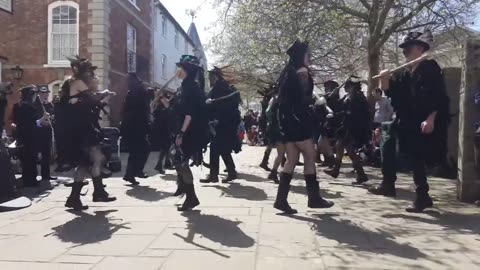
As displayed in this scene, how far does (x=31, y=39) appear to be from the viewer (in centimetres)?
1967

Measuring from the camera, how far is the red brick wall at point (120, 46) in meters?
21.0

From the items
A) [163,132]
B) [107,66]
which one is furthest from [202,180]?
[107,66]

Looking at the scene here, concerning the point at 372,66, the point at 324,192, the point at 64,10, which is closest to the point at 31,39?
the point at 64,10

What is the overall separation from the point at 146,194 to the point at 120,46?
1614 cm

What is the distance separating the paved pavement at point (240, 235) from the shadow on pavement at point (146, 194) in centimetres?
5

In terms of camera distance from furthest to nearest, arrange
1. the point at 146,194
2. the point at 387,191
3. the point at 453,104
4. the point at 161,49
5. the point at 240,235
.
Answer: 1. the point at 161,49
2. the point at 453,104
3. the point at 146,194
4. the point at 387,191
5. the point at 240,235

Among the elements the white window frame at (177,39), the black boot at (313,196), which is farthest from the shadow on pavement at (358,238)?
the white window frame at (177,39)

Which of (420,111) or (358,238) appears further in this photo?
(420,111)

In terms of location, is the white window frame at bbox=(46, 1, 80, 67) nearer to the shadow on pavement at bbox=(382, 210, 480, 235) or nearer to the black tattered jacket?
the black tattered jacket

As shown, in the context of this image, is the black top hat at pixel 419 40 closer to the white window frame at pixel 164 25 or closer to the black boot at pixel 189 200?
the black boot at pixel 189 200

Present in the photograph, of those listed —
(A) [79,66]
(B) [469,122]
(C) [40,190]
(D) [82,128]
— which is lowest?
(C) [40,190]

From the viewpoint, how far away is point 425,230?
491 centimetres

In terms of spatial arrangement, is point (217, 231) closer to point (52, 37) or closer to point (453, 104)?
point (453, 104)

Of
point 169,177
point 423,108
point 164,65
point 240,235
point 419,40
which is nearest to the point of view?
point 240,235
